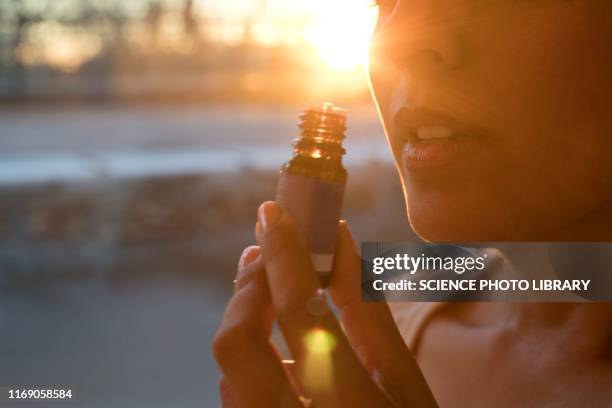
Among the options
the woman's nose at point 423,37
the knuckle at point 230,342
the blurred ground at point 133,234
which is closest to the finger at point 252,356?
the knuckle at point 230,342

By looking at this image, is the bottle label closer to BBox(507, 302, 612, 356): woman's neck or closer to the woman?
the woman

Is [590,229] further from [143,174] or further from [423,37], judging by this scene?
[143,174]

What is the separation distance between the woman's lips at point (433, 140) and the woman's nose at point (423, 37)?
39mm

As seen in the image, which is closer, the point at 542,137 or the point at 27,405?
the point at 542,137

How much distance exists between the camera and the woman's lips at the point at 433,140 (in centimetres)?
59

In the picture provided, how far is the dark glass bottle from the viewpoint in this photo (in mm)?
575

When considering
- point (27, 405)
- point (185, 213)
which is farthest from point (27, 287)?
point (27, 405)

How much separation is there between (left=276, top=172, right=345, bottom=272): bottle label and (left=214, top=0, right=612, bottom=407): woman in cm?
1

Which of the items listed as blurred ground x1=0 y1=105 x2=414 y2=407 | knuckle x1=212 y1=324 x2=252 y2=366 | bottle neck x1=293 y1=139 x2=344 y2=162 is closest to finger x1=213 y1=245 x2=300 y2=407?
knuckle x1=212 y1=324 x2=252 y2=366

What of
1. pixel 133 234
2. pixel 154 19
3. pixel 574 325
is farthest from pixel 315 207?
pixel 154 19

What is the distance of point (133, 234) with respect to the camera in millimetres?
2691

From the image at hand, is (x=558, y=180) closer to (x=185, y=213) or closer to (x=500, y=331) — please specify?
(x=500, y=331)

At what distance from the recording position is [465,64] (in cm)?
60

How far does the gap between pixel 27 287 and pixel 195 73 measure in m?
3.17
